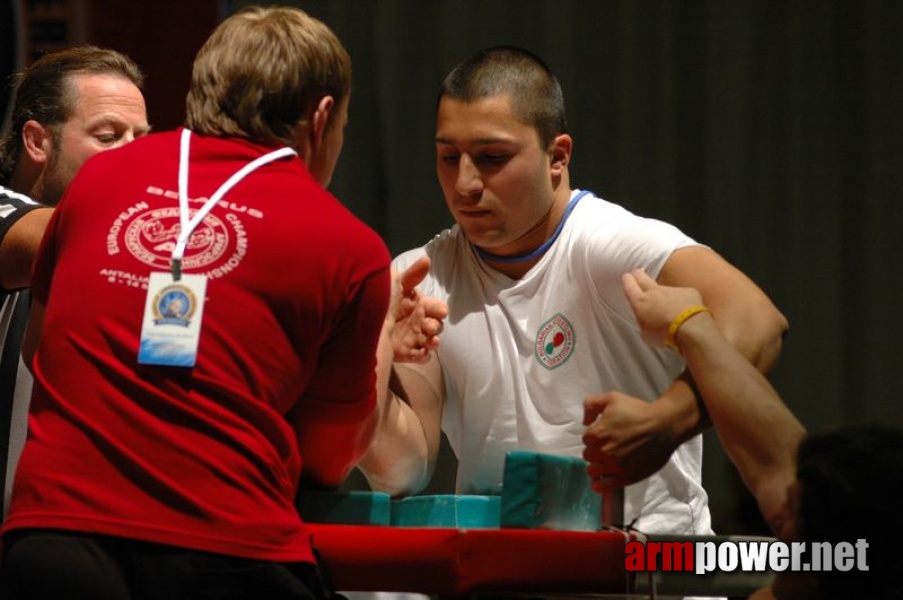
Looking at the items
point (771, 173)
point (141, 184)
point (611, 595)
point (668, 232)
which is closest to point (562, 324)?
point (668, 232)

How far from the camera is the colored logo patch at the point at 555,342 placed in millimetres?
2178

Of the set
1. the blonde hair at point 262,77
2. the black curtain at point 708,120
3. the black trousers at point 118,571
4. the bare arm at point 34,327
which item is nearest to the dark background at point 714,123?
the black curtain at point 708,120

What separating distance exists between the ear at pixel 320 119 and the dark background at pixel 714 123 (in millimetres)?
1951

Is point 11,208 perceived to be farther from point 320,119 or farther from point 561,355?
point 561,355

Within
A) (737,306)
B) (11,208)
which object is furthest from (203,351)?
(737,306)

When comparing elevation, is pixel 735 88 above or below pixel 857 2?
below

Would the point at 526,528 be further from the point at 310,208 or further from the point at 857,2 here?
the point at 857,2

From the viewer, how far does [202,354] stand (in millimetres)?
1242

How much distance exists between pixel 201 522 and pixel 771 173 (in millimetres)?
2544

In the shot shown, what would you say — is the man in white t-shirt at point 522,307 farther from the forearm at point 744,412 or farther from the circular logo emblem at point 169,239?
the circular logo emblem at point 169,239

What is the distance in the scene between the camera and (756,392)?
1.51 m

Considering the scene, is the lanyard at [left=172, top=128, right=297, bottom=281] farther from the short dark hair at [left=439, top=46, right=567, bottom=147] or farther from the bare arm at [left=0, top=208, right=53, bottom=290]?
the short dark hair at [left=439, top=46, right=567, bottom=147]

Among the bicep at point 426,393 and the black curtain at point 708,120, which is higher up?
the black curtain at point 708,120

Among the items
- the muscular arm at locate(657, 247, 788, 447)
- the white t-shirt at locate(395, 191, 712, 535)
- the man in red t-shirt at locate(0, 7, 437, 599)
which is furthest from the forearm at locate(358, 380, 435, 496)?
the man in red t-shirt at locate(0, 7, 437, 599)
